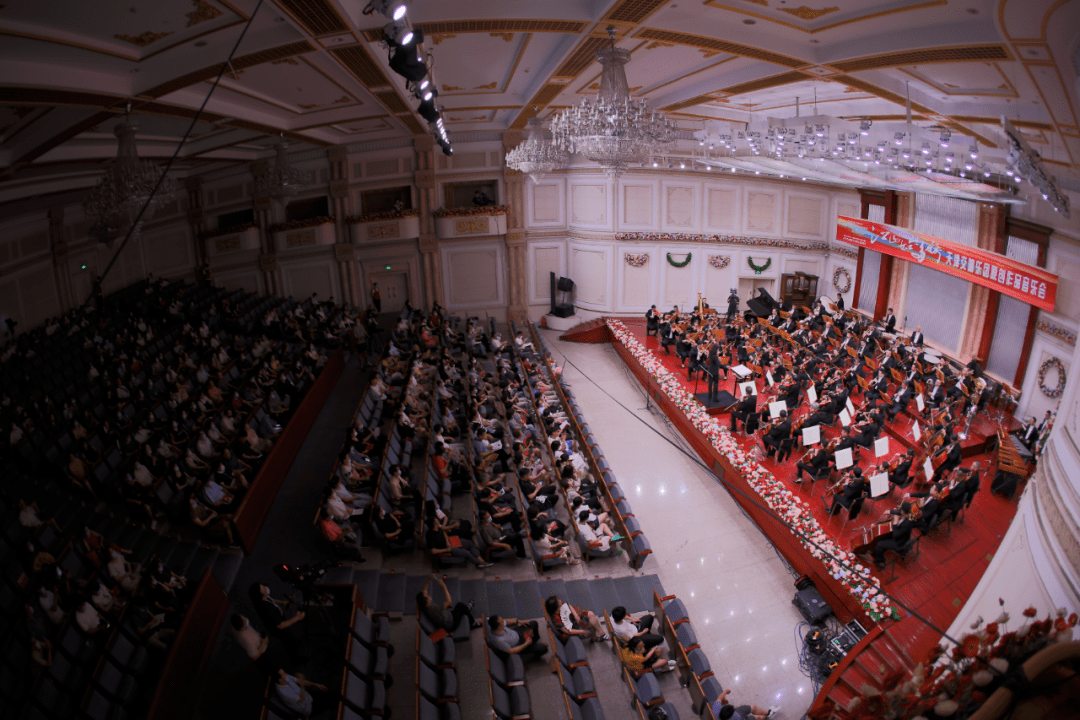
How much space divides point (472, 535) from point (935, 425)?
844cm

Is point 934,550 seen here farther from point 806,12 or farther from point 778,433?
point 806,12

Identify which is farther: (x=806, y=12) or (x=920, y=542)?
(x=920, y=542)

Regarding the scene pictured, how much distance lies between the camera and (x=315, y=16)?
5.69 meters

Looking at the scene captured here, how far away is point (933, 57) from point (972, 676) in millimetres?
5820

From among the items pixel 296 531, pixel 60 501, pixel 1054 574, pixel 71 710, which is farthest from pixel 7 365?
pixel 1054 574

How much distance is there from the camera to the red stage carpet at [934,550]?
6707 mm

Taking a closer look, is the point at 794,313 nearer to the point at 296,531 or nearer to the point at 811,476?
the point at 811,476

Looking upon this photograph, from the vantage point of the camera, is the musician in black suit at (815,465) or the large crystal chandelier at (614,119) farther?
the musician in black suit at (815,465)

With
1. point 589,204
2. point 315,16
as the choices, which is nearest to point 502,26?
point 315,16

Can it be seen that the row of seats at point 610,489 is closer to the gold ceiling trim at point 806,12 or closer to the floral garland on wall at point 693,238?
the gold ceiling trim at point 806,12

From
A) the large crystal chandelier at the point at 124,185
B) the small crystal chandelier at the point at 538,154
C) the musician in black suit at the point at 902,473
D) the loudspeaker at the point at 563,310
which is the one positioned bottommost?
the musician in black suit at the point at 902,473

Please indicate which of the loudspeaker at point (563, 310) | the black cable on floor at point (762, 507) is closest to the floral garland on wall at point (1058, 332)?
the black cable on floor at point (762, 507)

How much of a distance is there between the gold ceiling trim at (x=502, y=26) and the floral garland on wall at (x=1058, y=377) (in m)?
10.3

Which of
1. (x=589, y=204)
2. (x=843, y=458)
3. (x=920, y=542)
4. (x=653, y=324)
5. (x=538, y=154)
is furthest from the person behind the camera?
(x=589, y=204)
